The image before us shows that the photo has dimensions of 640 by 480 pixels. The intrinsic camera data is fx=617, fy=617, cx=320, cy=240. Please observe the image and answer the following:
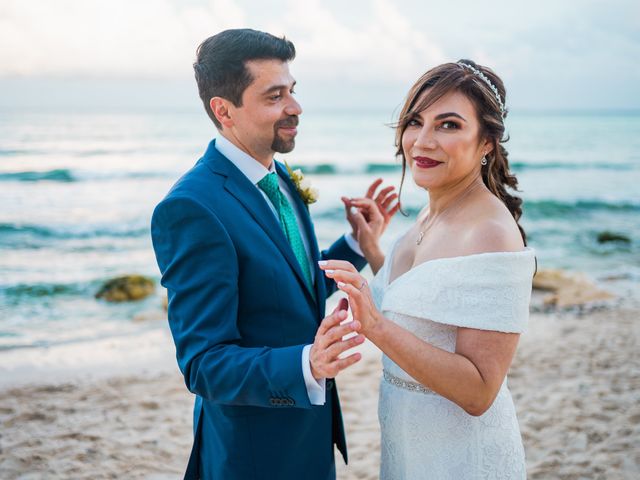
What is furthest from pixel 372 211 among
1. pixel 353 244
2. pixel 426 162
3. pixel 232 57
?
pixel 232 57

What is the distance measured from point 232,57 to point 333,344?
1414 mm

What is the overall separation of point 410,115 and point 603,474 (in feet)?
11.8

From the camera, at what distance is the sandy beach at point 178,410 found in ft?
16.6

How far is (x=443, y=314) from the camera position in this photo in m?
2.38

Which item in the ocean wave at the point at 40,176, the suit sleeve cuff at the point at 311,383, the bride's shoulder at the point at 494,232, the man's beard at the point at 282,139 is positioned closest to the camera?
the suit sleeve cuff at the point at 311,383

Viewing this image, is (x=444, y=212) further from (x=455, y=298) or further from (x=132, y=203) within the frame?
(x=132, y=203)

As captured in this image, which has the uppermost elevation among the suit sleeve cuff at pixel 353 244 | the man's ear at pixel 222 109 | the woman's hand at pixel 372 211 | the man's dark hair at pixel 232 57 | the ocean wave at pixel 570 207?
the ocean wave at pixel 570 207

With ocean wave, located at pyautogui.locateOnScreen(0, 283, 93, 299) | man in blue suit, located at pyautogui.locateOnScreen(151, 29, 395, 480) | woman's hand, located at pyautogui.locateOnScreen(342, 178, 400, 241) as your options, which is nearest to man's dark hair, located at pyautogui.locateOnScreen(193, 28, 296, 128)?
man in blue suit, located at pyautogui.locateOnScreen(151, 29, 395, 480)

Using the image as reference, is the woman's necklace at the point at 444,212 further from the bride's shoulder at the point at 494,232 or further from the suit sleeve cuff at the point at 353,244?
the suit sleeve cuff at the point at 353,244

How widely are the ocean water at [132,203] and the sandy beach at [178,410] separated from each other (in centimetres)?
159

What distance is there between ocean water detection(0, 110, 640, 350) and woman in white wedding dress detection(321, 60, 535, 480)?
1.56 m

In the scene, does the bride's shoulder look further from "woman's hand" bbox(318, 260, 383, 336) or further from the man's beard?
the man's beard

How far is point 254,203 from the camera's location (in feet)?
8.45

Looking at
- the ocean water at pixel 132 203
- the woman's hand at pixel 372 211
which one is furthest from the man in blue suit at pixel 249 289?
the ocean water at pixel 132 203
